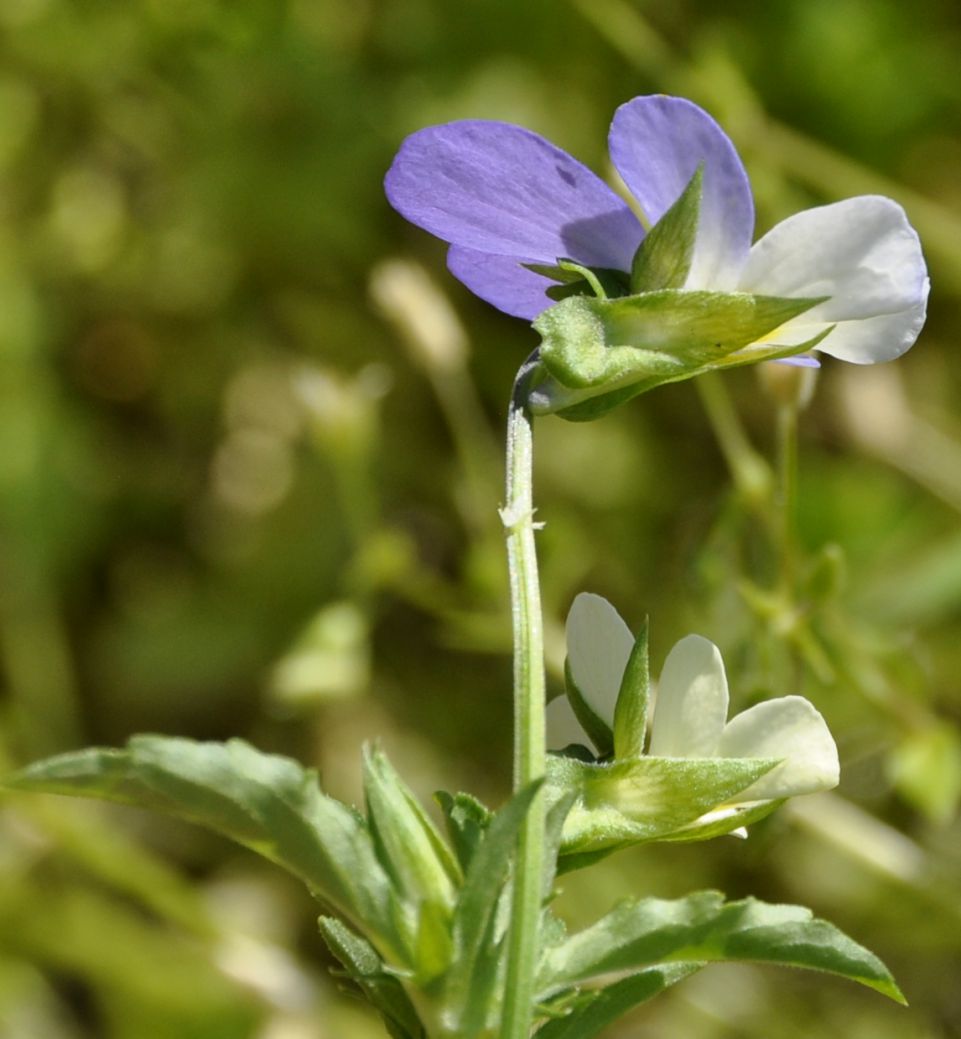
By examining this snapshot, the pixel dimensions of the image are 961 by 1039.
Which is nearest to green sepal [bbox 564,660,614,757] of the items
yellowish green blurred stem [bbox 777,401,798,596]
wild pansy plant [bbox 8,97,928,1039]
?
wild pansy plant [bbox 8,97,928,1039]

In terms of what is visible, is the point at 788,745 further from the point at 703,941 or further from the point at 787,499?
the point at 787,499

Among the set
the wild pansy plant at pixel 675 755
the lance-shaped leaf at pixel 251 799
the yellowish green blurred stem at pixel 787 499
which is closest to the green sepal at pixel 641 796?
the wild pansy plant at pixel 675 755

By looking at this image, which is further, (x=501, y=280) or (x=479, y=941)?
(x=501, y=280)

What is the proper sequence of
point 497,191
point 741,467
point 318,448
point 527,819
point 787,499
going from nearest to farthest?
1. point 527,819
2. point 497,191
3. point 787,499
4. point 741,467
5. point 318,448

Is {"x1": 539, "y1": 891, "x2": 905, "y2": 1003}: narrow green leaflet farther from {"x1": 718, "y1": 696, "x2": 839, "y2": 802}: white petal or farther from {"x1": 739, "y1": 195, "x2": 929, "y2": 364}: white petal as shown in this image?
{"x1": 739, "y1": 195, "x2": 929, "y2": 364}: white petal

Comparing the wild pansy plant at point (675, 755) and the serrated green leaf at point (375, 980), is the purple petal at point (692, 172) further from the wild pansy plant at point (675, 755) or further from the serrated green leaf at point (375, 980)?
the serrated green leaf at point (375, 980)

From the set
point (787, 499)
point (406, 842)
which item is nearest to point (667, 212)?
point (406, 842)
